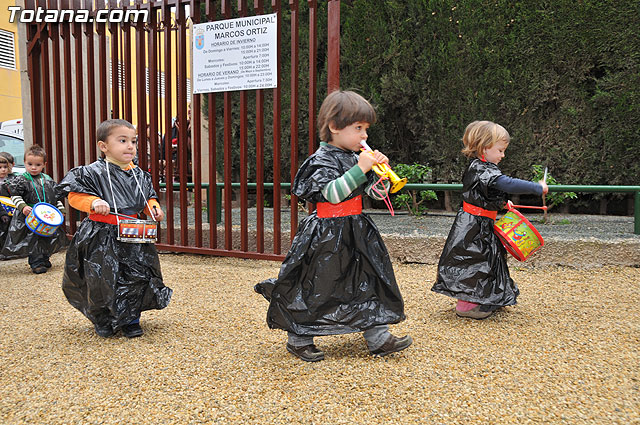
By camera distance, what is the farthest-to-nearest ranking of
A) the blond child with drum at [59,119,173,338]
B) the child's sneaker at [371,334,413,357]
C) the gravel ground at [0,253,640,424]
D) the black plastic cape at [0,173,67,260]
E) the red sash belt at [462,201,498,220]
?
the black plastic cape at [0,173,67,260], the red sash belt at [462,201,498,220], the blond child with drum at [59,119,173,338], the child's sneaker at [371,334,413,357], the gravel ground at [0,253,640,424]

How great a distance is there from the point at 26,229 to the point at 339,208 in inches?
142

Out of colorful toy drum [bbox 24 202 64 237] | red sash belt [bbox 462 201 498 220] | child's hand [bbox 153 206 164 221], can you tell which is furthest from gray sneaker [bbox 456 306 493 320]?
colorful toy drum [bbox 24 202 64 237]

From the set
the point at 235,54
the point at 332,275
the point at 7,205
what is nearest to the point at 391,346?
the point at 332,275

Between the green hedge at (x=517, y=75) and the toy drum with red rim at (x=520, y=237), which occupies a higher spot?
the green hedge at (x=517, y=75)

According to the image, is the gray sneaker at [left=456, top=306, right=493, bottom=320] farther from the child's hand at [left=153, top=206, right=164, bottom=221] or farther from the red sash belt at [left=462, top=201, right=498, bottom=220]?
the child's hand at [left=153, top=206, right=164, bottom=221]

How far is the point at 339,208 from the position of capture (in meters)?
2.42

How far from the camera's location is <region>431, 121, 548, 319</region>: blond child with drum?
3.08 meters

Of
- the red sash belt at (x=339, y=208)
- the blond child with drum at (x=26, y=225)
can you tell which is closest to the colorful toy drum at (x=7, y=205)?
the blond child with drum at (x=26, y=225)

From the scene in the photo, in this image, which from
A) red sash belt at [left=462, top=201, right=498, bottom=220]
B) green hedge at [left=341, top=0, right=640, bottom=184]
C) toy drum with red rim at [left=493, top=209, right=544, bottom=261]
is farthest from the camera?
green hedge at [left=341, top=0, right=640, bottom=184]

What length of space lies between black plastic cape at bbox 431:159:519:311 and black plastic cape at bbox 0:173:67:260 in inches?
138

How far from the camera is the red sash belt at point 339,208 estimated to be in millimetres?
2424

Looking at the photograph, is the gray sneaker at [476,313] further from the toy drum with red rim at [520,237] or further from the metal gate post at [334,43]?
the metal gate post at [334,43]

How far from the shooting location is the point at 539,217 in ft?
19.2

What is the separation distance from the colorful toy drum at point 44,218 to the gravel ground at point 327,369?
55 cm
